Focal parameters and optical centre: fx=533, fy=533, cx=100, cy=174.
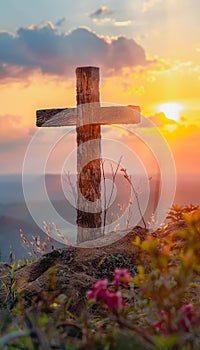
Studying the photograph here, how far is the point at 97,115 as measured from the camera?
28.7 ft

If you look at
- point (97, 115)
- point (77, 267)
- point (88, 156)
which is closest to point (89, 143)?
point (88, 156)

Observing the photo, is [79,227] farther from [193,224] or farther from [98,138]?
[193,224]

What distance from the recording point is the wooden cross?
28.8 ft

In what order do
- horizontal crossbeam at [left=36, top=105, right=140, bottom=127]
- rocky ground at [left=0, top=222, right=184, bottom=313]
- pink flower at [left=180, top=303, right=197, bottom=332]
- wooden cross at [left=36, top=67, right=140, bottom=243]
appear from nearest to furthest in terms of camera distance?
pink flower at [left=180, top=303, right=197, bottom=332] < rocky ground at [left=0, top=222, right=184, bottom=313] < horizontal crossbeam at [left=36, top=105, right=140, bottom=127] < wooden cross at [left=36, top=67, right=140, bottom=243]

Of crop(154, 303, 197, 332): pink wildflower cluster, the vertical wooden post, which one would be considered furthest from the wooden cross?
crop(154, 303, 197, 332): pink wildflower cluster

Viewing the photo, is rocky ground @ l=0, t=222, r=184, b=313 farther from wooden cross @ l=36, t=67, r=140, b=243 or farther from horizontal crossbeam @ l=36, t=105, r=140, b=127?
horizontal crossbeam @ l=36, t=105, r=140, b=127

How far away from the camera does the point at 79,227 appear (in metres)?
9.05

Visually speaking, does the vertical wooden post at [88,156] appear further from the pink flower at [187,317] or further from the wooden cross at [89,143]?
the pink flower at [187,317]

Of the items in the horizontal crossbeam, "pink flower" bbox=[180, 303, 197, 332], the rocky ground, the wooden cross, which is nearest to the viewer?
"pink flower" bbox=[180, 303, 197, 332]

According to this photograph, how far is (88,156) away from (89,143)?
22 centimetres

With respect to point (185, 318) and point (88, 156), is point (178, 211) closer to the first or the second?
point (88, 156)

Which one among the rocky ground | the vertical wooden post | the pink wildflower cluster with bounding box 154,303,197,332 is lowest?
the rocky ground

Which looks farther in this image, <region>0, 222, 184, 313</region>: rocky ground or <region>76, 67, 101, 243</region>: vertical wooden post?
<region>76, 67, 101, 243</region>: vertical wooden post

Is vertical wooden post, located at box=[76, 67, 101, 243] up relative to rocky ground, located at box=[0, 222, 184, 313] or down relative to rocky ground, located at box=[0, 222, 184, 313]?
up
